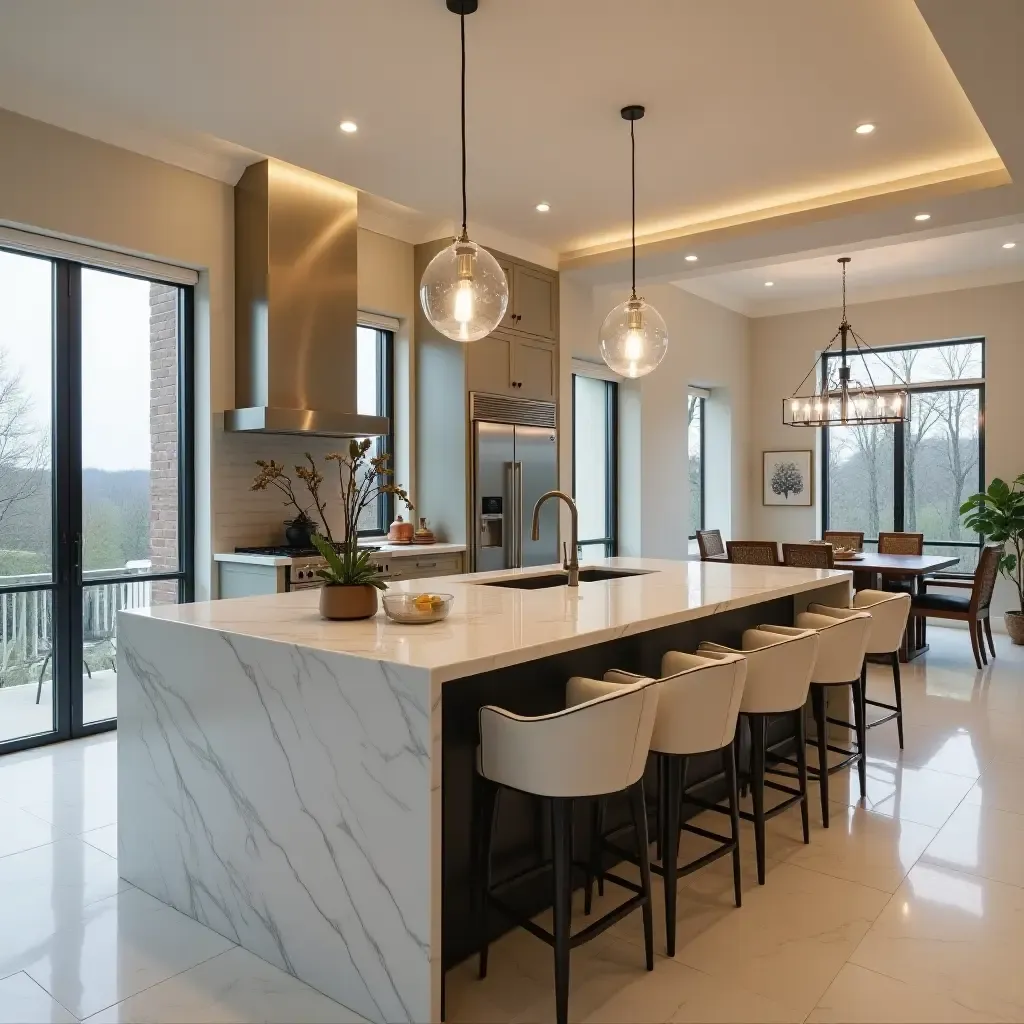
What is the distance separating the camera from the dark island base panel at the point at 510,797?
230 cm

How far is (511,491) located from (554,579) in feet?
7.25

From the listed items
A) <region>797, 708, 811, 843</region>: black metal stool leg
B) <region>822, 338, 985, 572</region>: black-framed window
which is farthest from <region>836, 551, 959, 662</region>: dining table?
<region>797, 708, 811, 843</region>: black metal stool leg

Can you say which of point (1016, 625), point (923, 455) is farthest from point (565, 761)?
point (923, 455)

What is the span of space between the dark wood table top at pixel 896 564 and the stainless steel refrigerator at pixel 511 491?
2.31 metres

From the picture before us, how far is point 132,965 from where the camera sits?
2289 mm

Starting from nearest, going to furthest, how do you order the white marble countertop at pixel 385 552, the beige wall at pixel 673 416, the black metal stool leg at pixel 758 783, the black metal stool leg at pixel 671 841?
the black metal stool leg at pixel 671 841 < the black metal stool leg at pixel 758 783 < the white marble countertop at pixel 385 552 < the beige wall at pixel 673 416

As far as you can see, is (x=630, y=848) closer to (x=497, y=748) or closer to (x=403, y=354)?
(x=497, y=748)

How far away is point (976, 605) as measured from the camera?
6.07 m

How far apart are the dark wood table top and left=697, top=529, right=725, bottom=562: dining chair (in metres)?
1.18

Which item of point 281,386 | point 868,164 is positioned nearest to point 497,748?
point 281,386

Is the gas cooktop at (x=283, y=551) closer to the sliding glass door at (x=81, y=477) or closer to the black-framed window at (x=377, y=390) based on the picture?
the sliding glass door at (x=81, y=477)

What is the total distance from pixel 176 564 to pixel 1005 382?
7.21 meters

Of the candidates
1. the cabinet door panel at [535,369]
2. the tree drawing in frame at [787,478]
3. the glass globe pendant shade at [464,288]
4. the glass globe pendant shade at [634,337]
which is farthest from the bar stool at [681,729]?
the tree drawing in frame at [787,478]

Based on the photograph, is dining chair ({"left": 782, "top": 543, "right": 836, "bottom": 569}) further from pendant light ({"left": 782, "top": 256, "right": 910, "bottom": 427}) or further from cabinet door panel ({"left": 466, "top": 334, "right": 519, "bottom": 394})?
cabinet door panel ({"left": 466, "top": 334, "right": 519, "bottom": 394})
